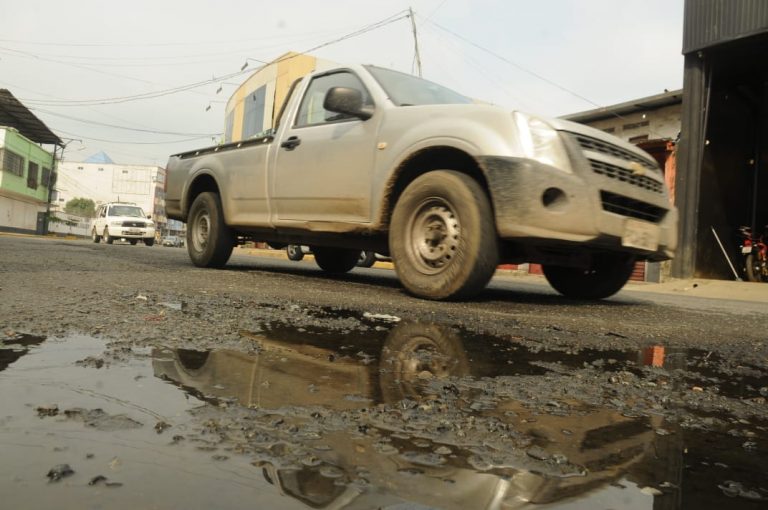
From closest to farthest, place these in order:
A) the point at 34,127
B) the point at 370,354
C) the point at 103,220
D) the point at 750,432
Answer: the point at 750,432
the point at 370,354
the point at 103,220
the point at 34,127

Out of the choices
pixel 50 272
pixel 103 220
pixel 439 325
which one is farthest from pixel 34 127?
pixel 439 325

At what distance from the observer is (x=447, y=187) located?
3.73 m

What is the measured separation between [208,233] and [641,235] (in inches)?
169

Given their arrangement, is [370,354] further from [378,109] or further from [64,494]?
[378,109]

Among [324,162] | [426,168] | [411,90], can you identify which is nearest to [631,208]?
[426,168]

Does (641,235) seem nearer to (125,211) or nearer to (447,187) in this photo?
(447,187)

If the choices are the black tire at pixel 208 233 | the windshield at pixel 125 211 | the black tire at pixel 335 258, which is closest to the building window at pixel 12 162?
the windshield at pixel 125 211

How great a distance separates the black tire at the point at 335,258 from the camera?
270 inches

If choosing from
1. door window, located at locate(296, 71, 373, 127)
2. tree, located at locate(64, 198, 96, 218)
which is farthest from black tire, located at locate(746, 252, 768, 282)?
tree, located at locate(64, 198, 96, 218)

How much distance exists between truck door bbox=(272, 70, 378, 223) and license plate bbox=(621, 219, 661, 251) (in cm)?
185

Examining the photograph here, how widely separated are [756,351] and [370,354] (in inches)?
75.9

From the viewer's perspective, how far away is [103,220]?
80.1 feet

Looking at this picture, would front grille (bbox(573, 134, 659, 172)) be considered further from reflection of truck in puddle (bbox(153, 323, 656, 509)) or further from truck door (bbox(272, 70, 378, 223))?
reflection of truck in puddle (bbox(153, 323, 656, 509))

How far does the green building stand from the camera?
35.1 meters
